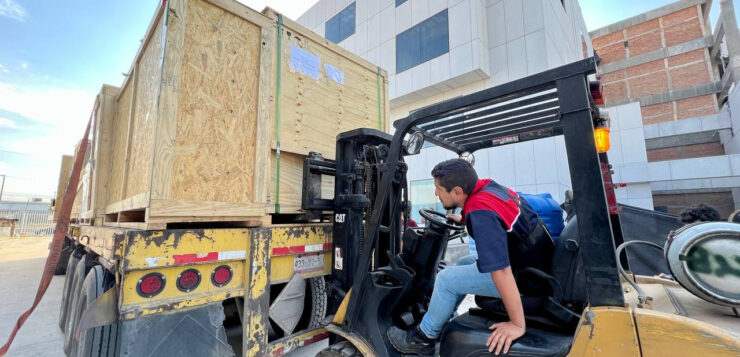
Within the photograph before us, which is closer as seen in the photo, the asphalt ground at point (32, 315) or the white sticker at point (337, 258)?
the white sticker at point (337, 258)

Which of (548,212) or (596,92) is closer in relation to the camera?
(596,92)

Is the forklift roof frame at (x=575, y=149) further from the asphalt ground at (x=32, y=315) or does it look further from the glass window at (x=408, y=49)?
the glass window at (x=408, y=49)

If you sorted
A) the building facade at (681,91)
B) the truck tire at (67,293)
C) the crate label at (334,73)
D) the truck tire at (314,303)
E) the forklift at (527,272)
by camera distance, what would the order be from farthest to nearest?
the building facade at (681,91), the truck tire at (67,293), the crate label at (334,73), the truck tire at (314,303), the forklift at (527,272)

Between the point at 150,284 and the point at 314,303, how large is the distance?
1.40 meters

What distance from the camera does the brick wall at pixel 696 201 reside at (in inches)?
818

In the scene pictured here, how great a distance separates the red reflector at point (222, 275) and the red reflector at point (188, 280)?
0.11m

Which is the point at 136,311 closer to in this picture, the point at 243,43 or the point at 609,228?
the point at 243,43

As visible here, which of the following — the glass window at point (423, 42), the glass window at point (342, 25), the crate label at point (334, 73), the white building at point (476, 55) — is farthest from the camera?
the glass window at point (342, 25)

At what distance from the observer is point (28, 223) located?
25.2 m

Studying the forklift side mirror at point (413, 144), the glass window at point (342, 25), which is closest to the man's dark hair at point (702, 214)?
the forklift side mirror at point (413, 144)

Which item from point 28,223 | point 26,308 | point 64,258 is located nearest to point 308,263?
point 26,308

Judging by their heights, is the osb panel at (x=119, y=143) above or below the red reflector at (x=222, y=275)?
above

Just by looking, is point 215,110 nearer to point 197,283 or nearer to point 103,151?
point 197,283

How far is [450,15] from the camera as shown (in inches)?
503
